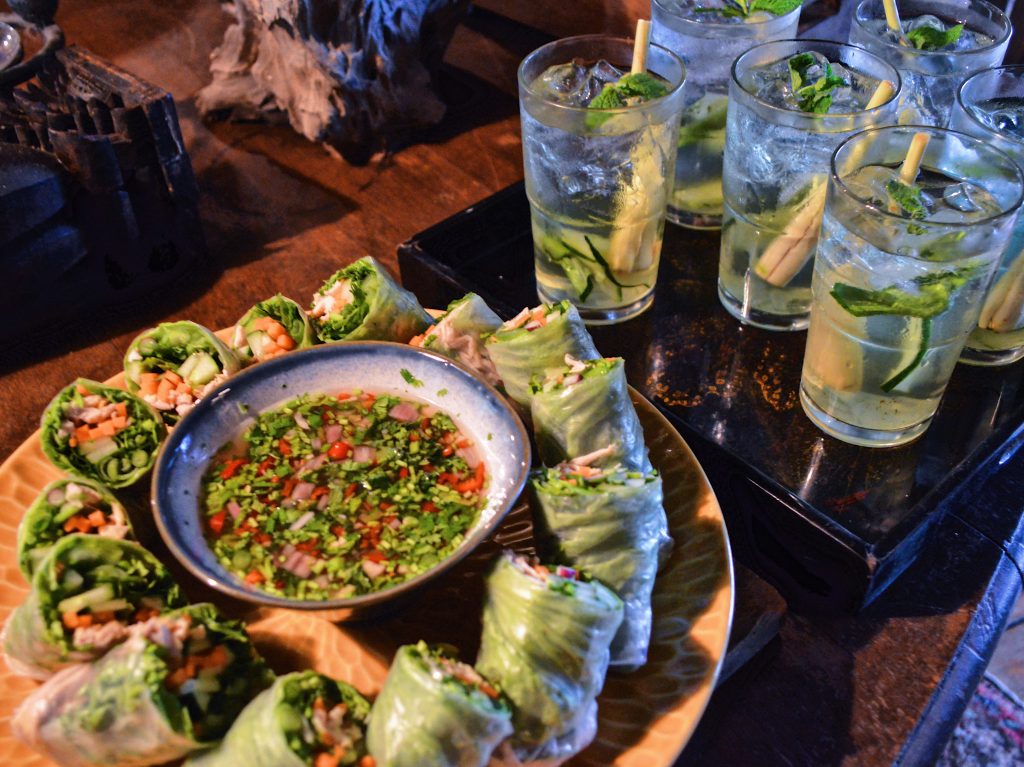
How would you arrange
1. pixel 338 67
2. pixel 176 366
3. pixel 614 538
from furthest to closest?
1. pixel 338 67
2. pixel 176 366
3. pixel 614 538

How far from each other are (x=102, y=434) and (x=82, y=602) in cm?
42

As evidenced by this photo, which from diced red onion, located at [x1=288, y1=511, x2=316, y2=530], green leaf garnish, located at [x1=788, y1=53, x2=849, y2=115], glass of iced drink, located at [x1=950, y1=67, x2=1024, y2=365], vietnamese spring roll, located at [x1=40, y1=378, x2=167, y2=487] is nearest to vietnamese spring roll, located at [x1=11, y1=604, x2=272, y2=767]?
diced red onion, located at [x1=288, y1=511, x2=316, y2=530]

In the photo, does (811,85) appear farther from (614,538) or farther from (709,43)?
(614,538)

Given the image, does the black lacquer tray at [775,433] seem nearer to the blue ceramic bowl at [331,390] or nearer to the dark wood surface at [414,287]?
the dark wood surface at [414,287]

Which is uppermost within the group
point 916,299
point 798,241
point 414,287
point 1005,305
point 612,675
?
point 916,299

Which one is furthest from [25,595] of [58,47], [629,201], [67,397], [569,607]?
[58,47]

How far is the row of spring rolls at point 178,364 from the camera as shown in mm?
1771

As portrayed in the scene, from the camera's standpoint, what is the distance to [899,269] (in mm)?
1822

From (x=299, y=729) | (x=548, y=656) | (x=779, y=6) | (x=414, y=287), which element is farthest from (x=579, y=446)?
(x=779, y=6)

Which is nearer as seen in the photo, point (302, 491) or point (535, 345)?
point (302, 491)

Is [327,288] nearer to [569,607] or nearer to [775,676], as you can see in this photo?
[569,607]

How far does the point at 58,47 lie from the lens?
283 cm

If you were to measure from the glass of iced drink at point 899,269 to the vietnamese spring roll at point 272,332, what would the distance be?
1186mm

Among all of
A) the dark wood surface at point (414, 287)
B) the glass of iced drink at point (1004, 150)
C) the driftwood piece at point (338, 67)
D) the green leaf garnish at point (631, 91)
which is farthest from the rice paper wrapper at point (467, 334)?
the driftwood piece at point (338, 67)
